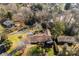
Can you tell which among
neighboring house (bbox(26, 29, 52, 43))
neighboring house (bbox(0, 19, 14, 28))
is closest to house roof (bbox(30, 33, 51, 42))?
neighboring house (bbox(26, 29, 52, 43))

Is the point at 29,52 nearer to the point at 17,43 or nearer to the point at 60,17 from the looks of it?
the point at 17,43

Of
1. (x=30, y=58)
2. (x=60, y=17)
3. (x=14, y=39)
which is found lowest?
(x=30, y=58)

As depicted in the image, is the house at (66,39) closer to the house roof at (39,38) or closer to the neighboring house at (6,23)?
the house roof at (39,38)

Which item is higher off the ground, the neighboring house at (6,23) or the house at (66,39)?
the neighboring house at (6,23)

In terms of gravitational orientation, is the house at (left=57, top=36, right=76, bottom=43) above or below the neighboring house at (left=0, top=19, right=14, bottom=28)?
below

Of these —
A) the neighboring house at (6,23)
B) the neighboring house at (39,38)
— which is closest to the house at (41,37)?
the neighboring house at (39,38)

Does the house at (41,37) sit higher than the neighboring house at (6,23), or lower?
lower

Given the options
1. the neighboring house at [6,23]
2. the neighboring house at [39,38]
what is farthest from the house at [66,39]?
the neighboring house at [6,23]

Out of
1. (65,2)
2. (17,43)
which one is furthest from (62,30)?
(17,43)

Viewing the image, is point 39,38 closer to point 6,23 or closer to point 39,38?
point 39,38

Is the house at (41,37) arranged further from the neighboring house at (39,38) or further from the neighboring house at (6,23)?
the neighboring house at (6,23)

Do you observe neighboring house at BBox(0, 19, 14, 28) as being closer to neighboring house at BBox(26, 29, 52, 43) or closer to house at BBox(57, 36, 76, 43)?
neighboring house at BBox(26, 29, 52, 43)
